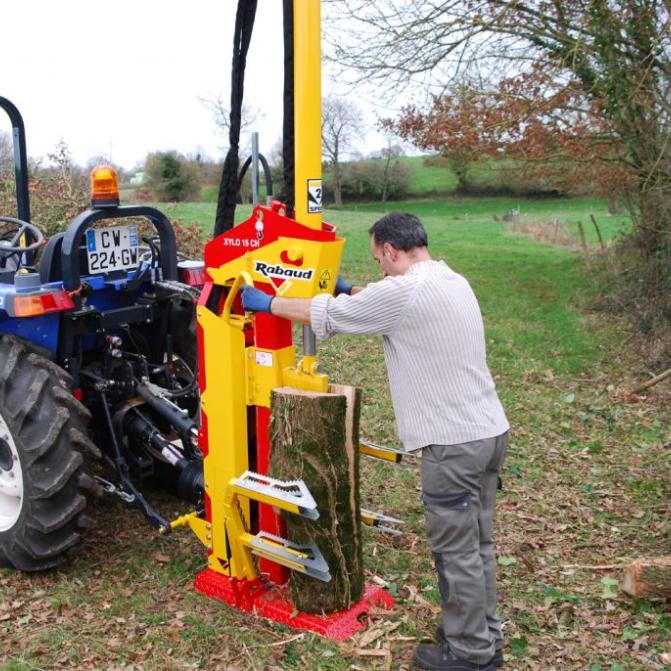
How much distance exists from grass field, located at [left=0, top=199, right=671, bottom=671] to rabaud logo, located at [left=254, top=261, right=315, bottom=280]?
1.64 meters

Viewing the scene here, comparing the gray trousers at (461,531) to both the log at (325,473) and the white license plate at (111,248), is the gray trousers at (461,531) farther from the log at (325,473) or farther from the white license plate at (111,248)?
the white license plate at (111,248)

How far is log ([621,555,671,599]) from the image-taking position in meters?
3.84

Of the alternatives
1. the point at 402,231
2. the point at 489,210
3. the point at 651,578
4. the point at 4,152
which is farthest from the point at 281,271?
the point at 489,210

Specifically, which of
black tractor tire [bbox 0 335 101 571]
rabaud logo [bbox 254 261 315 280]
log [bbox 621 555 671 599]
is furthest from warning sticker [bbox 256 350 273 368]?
log [bbox 621 555 671 599]

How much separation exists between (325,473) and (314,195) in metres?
1.25

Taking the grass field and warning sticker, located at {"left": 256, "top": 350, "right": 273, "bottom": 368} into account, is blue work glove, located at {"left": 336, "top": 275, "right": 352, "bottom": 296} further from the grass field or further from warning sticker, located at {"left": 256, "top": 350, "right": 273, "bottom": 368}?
the grass field

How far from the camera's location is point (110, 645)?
3.51 metres

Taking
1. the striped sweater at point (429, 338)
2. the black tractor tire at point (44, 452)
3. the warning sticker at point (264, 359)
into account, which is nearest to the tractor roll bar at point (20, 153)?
the black tractor tire at point (44, 452)

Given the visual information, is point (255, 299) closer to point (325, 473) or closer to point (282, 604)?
point (325, 473)

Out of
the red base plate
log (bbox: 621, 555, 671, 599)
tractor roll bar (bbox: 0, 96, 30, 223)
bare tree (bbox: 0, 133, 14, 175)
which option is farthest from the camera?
bare tree (bbox: 0, 133, 14, 175)

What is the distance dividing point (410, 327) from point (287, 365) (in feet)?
2.34

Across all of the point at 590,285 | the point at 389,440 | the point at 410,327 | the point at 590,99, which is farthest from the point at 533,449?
the point at 590,285

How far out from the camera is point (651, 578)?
12.6ft

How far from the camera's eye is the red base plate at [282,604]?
139 inches
